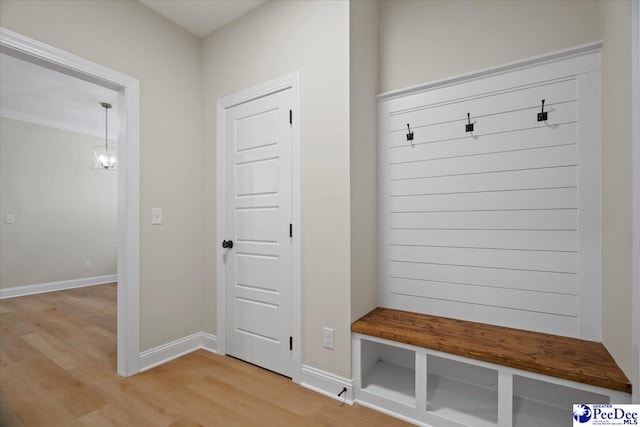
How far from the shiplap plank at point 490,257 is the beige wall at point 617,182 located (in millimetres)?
181

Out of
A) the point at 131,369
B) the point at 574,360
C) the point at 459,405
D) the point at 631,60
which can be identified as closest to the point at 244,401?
the point at 131,369

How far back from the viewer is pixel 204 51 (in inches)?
107

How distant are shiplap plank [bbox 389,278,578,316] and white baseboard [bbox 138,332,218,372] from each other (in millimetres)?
1689

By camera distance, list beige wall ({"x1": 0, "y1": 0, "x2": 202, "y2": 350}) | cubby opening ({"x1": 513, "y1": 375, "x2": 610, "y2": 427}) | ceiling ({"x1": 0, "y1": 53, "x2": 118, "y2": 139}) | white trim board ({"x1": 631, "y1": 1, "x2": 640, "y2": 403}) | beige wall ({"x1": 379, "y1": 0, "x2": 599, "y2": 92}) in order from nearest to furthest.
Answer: white trim board ({"x1": 631, "y1": 1, "x2": 640, "y2": 403}) < cubby opening ({"x1": 513, "y1": 375, "x2": 610, "y2": 427}) < beige wall ({"x1": 379, "y1": 0, "x2": 599, "y2": 92}) < beige wall ({"x1": 0, "y1": 0, "x2": 202, "y2": 350}) < ceiling ({"x1": 0, "y1": 53, "x2": 118, "y2": 139})

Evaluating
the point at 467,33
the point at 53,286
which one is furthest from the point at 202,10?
the point at 53,286

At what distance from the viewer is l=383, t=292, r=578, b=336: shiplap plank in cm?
166

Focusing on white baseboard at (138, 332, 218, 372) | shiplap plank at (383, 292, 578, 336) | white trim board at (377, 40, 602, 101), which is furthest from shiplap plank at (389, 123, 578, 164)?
white baseboard at (138, 332, 218, 372)

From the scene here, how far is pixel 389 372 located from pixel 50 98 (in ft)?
17.6

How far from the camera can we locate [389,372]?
6.80 ft

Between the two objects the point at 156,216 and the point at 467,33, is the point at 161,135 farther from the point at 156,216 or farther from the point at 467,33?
the point at 467,33

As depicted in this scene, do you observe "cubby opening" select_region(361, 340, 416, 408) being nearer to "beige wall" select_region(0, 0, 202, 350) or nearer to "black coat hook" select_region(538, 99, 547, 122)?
"beige wall" select_region(0, 0, 202, 350)

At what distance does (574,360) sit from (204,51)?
342 centimetres

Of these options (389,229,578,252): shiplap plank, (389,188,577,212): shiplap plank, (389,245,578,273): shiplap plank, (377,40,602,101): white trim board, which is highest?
(377,40,602,101): white trim board

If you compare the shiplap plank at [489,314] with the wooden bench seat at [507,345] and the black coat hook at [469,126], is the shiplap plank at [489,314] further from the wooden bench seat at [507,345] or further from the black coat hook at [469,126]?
the black coat hook at [469,126]
